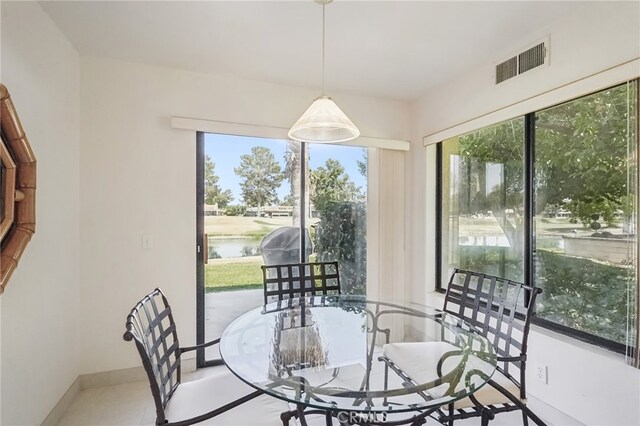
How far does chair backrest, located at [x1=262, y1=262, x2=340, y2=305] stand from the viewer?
245 centimetres

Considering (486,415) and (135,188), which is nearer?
(486,415)

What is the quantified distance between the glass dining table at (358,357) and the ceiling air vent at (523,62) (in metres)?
1.82

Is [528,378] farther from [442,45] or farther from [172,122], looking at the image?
[172,122]

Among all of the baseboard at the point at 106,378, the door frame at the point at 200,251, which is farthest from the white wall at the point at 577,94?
the baseboard at the point at 106,378

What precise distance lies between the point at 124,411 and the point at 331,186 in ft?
8.11

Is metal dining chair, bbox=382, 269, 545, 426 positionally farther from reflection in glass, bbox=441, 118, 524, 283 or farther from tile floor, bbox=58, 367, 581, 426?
reflection in glass, bbox=441, 118, 524, 283

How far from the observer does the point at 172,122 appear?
2699 mm

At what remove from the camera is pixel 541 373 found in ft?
7.16

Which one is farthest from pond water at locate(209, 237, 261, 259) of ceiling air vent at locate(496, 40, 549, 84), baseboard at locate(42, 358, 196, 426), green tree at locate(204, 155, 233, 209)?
ceiling air vent at locate(496, 40, 549, 84)

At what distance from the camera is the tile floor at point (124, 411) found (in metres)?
2.10

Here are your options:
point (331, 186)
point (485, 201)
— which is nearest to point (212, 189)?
point (331, 186)

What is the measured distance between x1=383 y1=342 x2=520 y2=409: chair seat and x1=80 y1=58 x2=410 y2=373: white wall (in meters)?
1.80

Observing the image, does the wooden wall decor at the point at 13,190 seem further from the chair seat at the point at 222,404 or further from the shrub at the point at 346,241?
the shrub at the point at 346,241

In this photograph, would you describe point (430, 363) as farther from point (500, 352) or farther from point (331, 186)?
point (331, 186)
